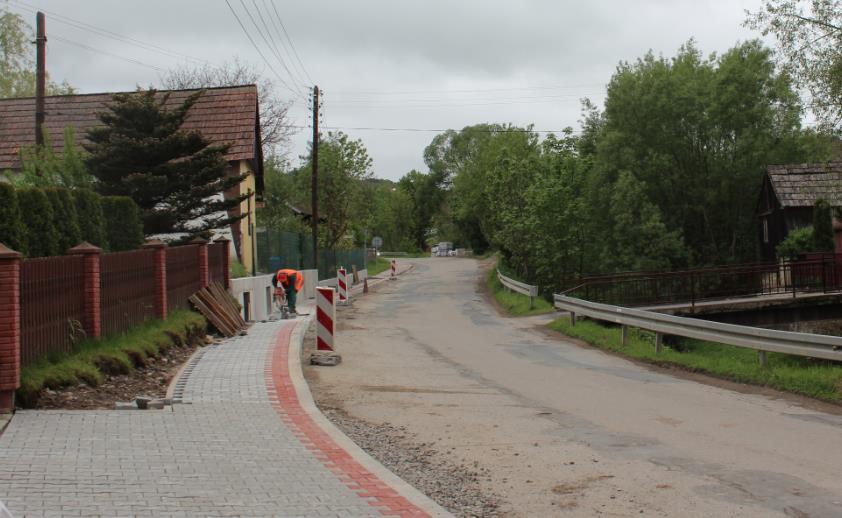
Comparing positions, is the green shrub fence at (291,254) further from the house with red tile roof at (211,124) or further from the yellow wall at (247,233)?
the house with red tile roof at (211,124)

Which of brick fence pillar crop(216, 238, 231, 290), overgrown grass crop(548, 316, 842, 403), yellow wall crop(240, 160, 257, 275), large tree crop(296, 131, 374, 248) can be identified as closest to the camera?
overgrown grass crop(548, 316, 842, 403)

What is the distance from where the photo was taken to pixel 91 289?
11961 mm

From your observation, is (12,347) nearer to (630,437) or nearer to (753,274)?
(630,437)

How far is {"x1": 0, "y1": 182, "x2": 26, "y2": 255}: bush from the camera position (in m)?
12.4

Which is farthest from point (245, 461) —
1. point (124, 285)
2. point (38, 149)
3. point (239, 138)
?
point (239, 138)

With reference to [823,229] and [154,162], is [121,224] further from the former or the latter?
[823,229]

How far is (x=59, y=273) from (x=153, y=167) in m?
12.6

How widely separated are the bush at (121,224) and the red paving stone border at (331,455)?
764 centimetres

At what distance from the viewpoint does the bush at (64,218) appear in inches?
574

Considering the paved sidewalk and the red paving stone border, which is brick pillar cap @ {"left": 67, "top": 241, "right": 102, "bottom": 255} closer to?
the red paving stone border

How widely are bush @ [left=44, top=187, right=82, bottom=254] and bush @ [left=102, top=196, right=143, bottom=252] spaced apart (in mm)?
3171

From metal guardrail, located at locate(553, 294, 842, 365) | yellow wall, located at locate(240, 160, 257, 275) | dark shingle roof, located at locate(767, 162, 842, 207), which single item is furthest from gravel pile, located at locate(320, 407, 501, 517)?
dark shingle roof, located at locate(767, 162, 842, 207)

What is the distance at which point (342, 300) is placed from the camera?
33875 mm

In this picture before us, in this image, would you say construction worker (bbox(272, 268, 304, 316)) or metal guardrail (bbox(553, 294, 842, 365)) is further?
construction worker (bbox(272, 268, 304, 316))
